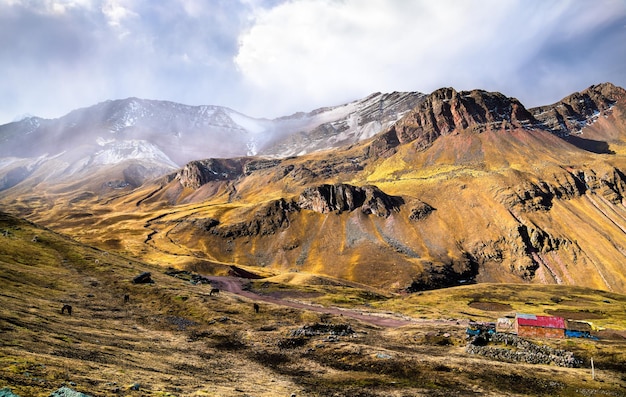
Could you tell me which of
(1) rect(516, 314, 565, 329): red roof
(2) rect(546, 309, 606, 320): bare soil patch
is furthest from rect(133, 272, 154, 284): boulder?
(2) rect(546, 309, 606, 320): bare soil patch

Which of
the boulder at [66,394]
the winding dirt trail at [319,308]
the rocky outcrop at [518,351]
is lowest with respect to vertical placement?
the winding dirt trail at [319,308]

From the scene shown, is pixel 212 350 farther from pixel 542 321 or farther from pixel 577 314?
pixel 577 314

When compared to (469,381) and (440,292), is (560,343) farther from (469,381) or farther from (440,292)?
(440,292)

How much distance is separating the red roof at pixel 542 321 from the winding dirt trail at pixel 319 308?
23.7 metres

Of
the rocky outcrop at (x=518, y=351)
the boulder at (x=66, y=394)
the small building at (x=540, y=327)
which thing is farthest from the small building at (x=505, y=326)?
the boulder at (x=66, y=394)

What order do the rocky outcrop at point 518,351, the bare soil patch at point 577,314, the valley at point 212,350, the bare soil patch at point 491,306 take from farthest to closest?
the bare soil patch at point 491,306 → the bare soil patch at point 577,314 → the rocky outcrop at point 518,351 → the valley at point 212,350

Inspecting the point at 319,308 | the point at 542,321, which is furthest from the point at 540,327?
the point at 319,308

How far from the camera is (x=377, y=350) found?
48688 mm

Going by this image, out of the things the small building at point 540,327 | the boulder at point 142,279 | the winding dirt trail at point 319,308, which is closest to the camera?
the small building at point 540,327

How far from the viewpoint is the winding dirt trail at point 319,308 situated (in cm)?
8772

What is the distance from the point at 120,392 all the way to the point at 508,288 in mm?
181526

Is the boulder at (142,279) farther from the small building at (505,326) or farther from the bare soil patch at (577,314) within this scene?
the bare soil patch at (577,314)

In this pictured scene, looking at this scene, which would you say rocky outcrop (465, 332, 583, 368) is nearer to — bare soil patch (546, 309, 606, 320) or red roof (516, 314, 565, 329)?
red roof (516, 314, 565, 329)

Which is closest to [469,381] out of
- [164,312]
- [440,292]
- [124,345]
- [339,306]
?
[124,345]
